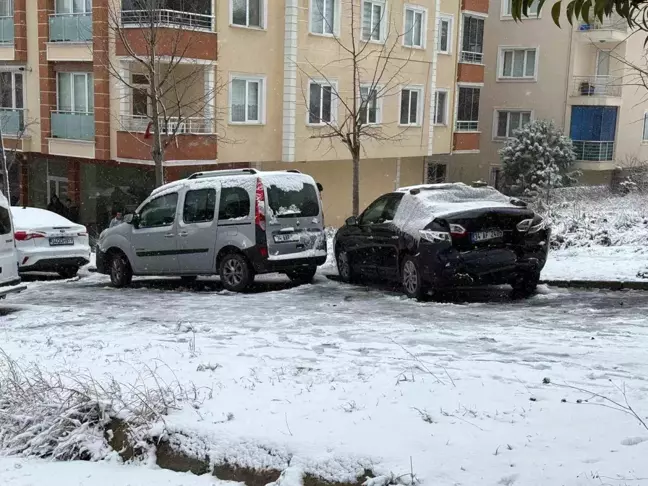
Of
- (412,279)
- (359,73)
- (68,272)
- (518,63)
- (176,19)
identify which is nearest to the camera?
(412,279)

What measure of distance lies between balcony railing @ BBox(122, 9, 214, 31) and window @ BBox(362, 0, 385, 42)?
6851 millimetres

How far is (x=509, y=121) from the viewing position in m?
39.6

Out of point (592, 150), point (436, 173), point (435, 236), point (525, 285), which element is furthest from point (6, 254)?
point (592, 150)

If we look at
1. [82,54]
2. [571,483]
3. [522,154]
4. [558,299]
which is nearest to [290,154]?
[82,54]

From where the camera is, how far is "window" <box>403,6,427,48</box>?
30.7 meters

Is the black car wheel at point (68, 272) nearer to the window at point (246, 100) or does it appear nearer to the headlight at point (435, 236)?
the headlight at point (435, 236)

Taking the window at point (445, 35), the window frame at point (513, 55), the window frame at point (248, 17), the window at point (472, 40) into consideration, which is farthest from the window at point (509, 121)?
the window frame at point (248, 17)

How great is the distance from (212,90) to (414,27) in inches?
426

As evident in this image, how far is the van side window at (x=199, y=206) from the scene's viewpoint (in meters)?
13.5

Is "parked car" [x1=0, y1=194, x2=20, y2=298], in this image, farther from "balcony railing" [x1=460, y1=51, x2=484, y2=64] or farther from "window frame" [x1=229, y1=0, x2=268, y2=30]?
"balcony railing" [x1=460, y1=51, x2=484, y2=64]

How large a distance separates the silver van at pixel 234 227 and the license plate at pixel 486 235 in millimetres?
3316

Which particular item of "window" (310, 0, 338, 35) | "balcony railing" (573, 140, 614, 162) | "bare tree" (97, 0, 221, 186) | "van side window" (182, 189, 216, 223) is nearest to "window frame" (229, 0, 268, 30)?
"bare tree" (97, 0, 221, 186)

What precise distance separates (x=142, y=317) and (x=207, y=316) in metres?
0.88

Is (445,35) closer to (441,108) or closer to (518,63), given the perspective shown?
(441,108)
